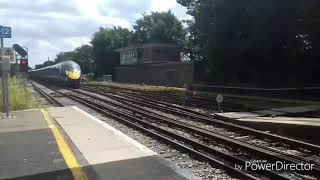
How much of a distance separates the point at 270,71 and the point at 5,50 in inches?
970

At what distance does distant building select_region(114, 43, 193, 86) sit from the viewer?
204 ft

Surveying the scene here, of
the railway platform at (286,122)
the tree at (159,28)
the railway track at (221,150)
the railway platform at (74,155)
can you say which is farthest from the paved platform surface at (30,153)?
the tree at (159,28)

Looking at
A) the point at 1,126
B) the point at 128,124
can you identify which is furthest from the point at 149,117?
the point at 1,126

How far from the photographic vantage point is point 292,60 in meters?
40.0

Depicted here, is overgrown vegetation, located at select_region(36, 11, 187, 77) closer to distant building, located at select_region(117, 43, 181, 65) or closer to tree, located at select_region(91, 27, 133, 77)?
tree, located at select_region(91, 27, 133, 77)

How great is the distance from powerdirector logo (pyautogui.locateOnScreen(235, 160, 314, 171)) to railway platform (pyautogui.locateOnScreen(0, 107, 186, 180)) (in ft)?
4.52

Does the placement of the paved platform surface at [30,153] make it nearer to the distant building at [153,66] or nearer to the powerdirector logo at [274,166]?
the powerdirector logo at [274,166]

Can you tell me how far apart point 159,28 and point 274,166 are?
325ft

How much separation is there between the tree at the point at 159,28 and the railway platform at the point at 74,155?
86.8 m

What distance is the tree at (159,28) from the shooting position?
10750 centimetres

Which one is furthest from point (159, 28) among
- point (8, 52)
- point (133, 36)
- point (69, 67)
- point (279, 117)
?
point (279, 117)

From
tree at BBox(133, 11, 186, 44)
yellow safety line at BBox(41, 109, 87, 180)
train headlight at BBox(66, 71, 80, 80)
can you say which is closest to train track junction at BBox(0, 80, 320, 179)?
yellow safety line at BBox(41, 109, 87, 180)

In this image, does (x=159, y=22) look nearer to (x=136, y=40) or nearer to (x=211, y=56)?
(x=136, y=40)

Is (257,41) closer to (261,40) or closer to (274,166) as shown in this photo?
(261,40)
